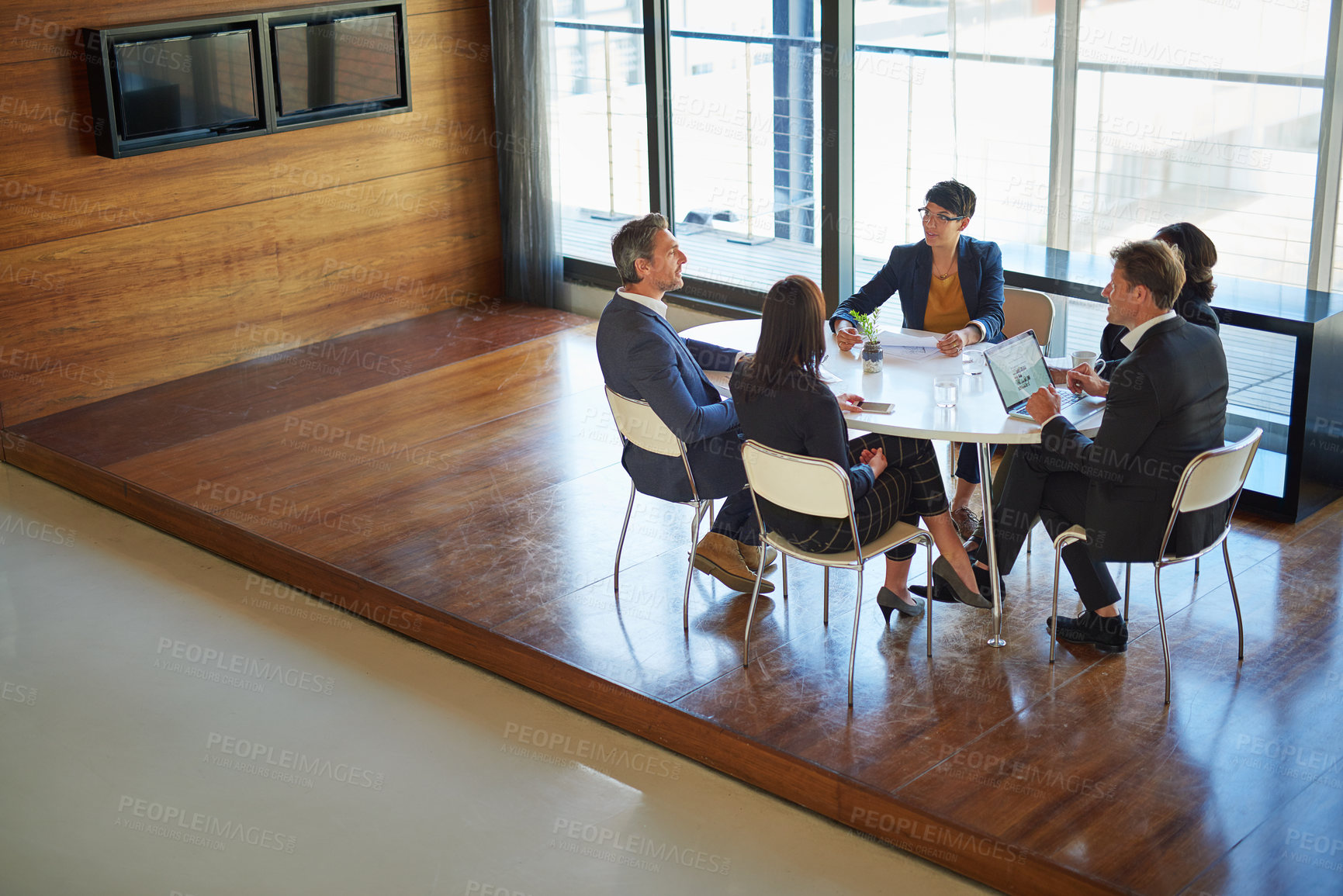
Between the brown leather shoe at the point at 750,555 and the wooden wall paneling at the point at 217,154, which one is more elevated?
the wooden wall paneling at the point at 217,154

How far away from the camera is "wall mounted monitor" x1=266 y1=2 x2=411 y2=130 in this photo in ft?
20.9

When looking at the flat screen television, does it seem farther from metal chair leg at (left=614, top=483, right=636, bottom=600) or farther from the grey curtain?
metal chair leg at (left=614, top=483, right=636, bottom=600)

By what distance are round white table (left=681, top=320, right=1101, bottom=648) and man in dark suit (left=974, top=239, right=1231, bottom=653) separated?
132 millimetres

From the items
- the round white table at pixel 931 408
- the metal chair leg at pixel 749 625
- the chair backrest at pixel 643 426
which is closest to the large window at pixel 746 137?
the round white table at pixel 931 408

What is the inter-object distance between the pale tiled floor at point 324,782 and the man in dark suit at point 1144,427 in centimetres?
106

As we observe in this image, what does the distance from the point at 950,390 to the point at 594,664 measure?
1295 millimetres

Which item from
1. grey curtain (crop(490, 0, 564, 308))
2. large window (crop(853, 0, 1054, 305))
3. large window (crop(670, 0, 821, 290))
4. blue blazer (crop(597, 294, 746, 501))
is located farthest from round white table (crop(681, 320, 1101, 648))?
grey curtain (crop(490, 0, 564, 308))

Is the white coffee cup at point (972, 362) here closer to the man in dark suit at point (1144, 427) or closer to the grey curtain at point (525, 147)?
the man in dark suit at point (1144, 427)

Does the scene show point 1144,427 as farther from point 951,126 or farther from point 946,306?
point 951,126

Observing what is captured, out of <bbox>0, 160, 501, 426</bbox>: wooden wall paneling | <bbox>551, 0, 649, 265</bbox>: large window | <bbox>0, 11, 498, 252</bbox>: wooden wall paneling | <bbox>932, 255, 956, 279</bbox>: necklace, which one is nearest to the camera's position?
<bbox>932, 255, 956, 279</bbox>: necklace

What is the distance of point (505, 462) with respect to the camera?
5316 mm

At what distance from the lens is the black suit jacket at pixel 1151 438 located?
10.9 feet

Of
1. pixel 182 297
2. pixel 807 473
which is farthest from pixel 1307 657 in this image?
pixel 182 297

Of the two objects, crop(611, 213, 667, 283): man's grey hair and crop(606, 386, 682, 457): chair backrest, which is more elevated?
crop(611, 213, 667, 283): man's grey hair
